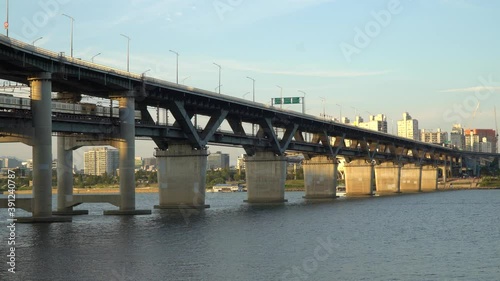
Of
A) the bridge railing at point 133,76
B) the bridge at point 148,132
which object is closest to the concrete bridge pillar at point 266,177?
the bridge at point 148,132

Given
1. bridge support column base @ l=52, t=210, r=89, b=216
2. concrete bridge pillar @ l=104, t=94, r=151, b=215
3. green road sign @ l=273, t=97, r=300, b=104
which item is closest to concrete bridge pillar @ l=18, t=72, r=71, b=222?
concrete bridge pillar @ l=104, t=94, r=151, b=215

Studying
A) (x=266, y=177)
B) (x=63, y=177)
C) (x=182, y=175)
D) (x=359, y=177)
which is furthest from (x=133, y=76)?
(x=359, y=177)

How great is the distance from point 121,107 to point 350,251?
45377 millimetres

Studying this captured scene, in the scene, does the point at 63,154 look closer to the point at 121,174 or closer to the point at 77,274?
the point at 121,174

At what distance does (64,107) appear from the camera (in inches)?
3334

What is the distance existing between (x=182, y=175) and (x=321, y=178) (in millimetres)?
58369

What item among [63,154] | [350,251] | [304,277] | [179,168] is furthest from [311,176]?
[304,277]

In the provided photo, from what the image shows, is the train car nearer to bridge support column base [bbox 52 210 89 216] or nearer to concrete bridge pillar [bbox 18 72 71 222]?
concrete bridge pillar [bbox 18 72 71 222]

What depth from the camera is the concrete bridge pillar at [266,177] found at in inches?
5231

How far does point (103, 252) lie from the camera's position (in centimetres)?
5394

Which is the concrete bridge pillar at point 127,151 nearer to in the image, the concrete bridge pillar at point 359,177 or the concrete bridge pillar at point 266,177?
the concrete bridge pillar at point 266,177

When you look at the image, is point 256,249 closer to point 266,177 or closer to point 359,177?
point 266,177

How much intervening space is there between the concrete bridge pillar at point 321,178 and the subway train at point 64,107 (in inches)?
2563

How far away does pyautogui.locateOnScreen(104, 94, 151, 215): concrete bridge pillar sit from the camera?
3548 inches
